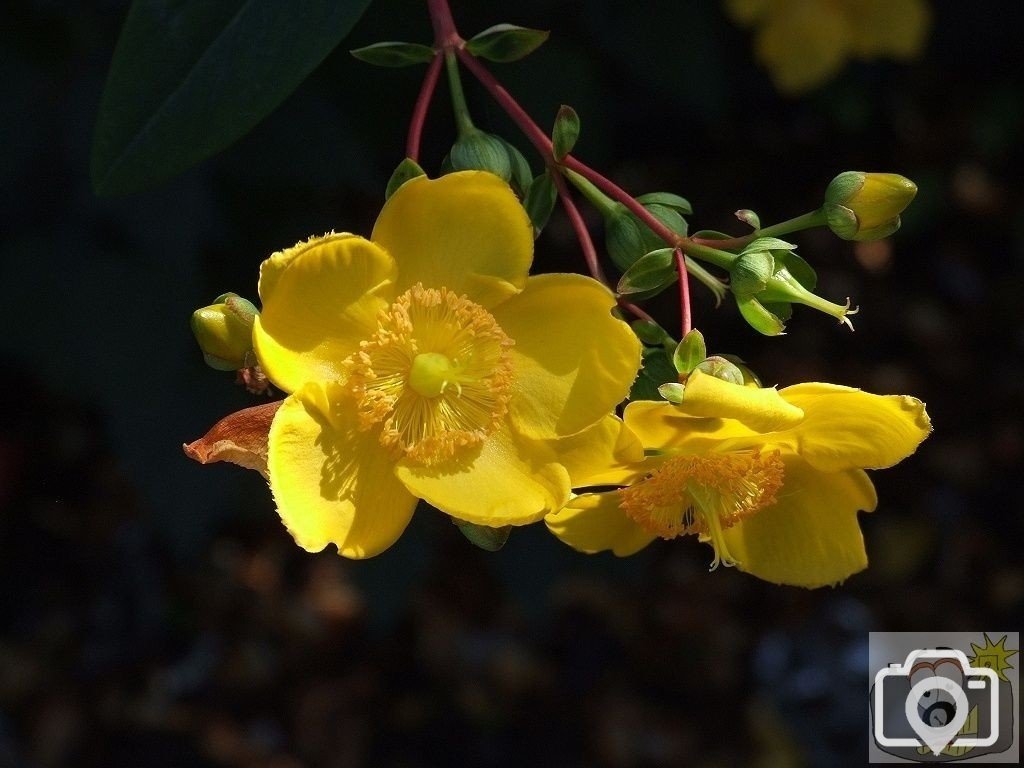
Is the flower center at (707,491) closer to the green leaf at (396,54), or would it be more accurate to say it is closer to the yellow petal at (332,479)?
the yellow petal at (332,479)

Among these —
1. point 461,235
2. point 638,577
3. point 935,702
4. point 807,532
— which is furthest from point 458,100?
point 935,702

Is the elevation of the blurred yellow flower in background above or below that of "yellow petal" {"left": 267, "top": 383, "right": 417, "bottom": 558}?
above

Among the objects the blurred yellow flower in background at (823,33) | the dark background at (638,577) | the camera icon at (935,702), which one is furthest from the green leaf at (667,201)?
the camera icon at (935,702)

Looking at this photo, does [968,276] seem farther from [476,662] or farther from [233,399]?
[233,399]

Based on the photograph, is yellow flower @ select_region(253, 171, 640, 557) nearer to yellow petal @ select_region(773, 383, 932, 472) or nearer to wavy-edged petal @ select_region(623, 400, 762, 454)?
wavy-edged petal @ select_region(623, 400, 762, 454)

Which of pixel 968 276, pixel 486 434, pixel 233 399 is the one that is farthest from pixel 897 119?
pixel 486 434

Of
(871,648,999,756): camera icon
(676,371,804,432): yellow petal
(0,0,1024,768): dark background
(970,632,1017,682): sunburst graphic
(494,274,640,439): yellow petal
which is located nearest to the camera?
(676,371,804,432): yellow petal

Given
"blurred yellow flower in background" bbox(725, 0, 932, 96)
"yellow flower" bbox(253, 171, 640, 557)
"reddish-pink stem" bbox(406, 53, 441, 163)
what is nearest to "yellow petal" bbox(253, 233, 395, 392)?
"yellow flower" bbox(253, 171, 640, 557)

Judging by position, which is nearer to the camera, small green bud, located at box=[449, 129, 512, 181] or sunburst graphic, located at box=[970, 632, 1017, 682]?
small green bud, located at box=[449, 129, 512, 181]
